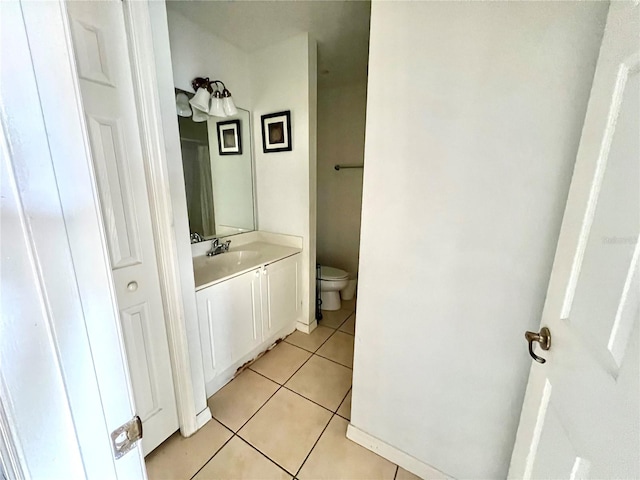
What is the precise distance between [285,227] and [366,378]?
1385 millimetres

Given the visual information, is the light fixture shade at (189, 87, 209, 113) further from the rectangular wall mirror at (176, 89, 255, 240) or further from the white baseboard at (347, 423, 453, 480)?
the white baseboard at (347, 423, 453, 480)

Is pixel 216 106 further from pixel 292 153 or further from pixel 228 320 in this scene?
pixel 228 320

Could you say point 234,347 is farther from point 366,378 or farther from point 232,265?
point 366,378

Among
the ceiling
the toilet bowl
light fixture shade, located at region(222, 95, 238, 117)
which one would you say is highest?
the ceiling

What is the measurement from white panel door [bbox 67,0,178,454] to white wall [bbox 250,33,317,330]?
120 cm

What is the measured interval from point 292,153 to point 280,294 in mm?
1153

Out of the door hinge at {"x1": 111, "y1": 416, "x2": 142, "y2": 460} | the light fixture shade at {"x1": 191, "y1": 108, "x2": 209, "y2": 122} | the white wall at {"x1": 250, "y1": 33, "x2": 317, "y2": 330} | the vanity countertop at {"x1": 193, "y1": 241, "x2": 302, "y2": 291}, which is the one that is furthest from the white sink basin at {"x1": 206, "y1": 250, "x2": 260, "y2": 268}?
the door hinge at {"x1": 111, "y1": 416, "x2": 142, "y2": 460}

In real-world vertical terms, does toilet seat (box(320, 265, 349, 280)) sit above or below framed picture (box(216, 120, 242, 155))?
below

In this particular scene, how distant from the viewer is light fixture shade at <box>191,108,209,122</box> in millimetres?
1840

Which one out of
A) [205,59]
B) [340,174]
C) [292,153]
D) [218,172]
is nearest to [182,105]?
[205,59]

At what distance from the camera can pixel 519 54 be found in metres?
0.76

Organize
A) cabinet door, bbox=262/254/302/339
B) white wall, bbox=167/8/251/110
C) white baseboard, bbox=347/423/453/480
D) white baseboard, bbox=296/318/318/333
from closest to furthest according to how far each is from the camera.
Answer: white baseboard, bbox=347/423/453/480
white wall, bbox=167/8/251/110
cabinet door, bbox=262/254/302/339
white baseboard, bbox=296/318/318/333

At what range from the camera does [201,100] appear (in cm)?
176

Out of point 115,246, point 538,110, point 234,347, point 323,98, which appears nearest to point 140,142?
point 115,246
